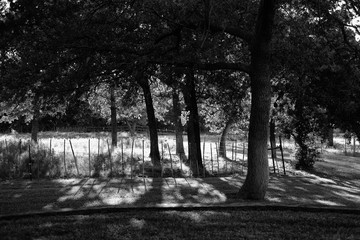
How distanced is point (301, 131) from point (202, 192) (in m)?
12.4

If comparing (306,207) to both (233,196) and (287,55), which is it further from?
(287,55)

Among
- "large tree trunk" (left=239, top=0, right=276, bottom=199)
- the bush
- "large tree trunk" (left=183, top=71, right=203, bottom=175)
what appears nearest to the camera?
"large tree trunk" (left=239, top=0, right=276, bottom=199)

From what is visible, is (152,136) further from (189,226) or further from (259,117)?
(189,226)

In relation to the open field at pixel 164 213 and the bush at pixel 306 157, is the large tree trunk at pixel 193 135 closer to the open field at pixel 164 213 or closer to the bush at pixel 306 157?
the open field at pixel 164 213

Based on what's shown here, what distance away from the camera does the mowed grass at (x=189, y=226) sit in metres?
8.28

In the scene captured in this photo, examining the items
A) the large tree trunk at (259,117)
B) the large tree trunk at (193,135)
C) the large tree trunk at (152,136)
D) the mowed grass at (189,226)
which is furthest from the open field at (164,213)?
the large tree trunk at (152,136)

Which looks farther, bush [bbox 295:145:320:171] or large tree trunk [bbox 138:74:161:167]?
bush [bbox 295:145:320:171]

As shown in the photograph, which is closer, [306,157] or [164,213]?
[164,213]

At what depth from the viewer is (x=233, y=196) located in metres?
14.0

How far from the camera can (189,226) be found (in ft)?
29.7

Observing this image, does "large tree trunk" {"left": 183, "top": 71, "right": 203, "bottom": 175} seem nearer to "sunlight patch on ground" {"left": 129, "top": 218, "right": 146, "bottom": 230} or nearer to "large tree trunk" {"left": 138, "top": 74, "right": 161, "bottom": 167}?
"large tree trunk" {"left": 138, "top": 74, "right": 161, "bottom": 167}

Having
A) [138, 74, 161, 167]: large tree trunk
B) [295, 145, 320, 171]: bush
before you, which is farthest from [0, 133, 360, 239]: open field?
[295, 145, 320, 171]: bush

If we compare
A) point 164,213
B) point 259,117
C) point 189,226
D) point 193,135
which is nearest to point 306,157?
point 193,135

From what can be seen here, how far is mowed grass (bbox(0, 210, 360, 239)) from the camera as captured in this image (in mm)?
8281
